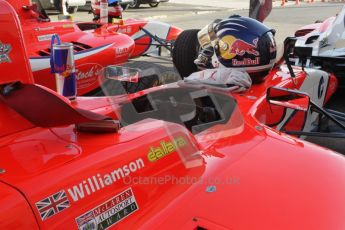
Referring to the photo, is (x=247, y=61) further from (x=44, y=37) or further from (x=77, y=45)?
(x=44, y=37)

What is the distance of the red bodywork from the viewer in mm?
1251

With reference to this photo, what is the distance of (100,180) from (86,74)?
10.9 ft

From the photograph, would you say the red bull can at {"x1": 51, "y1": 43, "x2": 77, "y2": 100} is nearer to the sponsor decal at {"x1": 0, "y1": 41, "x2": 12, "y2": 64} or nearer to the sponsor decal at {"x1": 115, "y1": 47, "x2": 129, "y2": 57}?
the sponsor decal at {"x1": 0, "y1": 41, "x2": 12, "y2": 64}

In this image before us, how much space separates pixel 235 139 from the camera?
2068mm

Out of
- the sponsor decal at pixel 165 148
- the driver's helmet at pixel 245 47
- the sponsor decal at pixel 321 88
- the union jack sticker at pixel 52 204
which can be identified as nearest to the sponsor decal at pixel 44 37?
the driver's helmet at pixel 245 47

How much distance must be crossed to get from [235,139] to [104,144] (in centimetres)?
82

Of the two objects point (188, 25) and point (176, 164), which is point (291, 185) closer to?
point (176, 164)

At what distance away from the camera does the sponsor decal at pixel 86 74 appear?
446 cm

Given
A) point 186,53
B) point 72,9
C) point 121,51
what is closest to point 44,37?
point 121,51

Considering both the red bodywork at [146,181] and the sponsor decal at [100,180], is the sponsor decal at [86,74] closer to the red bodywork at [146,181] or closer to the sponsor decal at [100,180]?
the red bodywork at [146,181]

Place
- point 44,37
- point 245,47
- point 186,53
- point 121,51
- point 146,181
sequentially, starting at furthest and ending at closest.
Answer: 1. point 121,51
2. point 44,37
3. point 186,53
4. point 245,47
5. point 146,181

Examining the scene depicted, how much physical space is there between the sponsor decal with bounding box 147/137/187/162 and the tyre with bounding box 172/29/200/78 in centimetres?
246

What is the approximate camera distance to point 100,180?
1357mm

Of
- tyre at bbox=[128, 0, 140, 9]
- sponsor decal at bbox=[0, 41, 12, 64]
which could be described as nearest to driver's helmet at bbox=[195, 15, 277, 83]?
sponsor decal at bbox=[0, 41, 12, 64]
